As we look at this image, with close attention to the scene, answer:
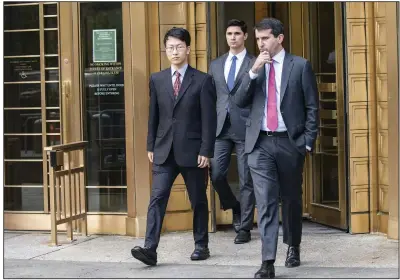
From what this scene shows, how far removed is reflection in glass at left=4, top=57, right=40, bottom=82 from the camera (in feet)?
32.8

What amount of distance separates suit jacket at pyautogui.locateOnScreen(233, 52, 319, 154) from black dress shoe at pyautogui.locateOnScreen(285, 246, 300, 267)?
85 centimetres

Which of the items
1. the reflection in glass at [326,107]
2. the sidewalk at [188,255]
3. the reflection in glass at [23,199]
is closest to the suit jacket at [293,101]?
the sidewalk at [188,255]

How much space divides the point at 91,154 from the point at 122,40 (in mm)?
1195

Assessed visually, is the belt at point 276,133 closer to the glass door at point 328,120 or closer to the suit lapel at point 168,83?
the suit lapel at point 168,83

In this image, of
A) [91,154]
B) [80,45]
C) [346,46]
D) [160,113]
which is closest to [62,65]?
[80,45]

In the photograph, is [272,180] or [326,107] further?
[326,107]

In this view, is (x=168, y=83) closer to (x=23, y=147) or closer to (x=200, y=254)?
(x=200, y=254)

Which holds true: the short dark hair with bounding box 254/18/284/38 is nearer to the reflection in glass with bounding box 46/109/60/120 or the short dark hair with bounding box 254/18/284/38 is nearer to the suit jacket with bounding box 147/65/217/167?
the suit jacket with bounding box 147/65/217/167

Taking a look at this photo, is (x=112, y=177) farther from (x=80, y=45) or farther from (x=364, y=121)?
(x=364, y=121)

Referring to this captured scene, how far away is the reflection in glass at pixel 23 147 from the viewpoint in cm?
1005

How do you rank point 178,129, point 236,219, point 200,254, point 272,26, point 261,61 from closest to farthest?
1. point 261,61
2. point 272,26
3. point 178,129
4. point 200,254
5. point 236,219

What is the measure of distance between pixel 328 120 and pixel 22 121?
313 cm

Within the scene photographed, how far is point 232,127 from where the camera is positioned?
902 cm

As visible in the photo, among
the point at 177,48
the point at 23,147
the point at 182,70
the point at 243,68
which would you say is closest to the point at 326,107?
the point at 243,68
